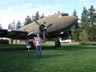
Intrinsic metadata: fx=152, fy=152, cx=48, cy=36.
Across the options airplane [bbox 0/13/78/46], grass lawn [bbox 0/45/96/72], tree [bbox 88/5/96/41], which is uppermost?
tree [bbox 88/5/96/41]

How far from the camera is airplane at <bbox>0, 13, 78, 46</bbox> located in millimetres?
19062

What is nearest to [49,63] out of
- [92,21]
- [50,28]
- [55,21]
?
[50,28]

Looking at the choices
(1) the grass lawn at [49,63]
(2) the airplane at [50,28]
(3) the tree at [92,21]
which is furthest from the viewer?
(3) the tree at [92,21]

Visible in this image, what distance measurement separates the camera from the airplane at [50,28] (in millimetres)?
19062

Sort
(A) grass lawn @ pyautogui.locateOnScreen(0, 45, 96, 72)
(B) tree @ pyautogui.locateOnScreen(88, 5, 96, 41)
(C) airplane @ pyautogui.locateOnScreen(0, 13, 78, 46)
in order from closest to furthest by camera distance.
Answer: (A) grass lawn @ pyautogui.locateOnScreen(0, 45, 96, 72), (C) airplane @ pyautogui.locateOnScreen(0, 13, 78, 46), (B) tree @ pyautogui.locateOnScreen(88, 5, 96, 41)

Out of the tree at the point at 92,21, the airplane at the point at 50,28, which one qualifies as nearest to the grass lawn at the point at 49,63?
the airplane at the point at 50,28

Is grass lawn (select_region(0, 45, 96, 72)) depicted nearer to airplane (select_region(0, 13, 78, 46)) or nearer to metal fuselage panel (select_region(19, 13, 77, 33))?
airplane (select_region(0, 13, 78, 46))

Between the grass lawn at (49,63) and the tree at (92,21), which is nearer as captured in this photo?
the grass lawn at (49,63)

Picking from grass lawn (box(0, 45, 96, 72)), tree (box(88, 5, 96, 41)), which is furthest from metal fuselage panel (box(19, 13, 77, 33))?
tree (box(88, 5, 96, 41))

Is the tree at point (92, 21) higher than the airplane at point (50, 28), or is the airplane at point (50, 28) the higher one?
the tree at point (92, 21)

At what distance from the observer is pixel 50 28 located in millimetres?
19234

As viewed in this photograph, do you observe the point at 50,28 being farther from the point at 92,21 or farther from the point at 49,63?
the point at 92,21

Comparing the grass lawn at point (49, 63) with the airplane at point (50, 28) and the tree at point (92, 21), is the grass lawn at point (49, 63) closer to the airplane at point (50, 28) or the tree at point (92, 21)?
the airplane at point (50, 28)

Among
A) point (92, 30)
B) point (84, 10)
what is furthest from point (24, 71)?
point (84, 10)
